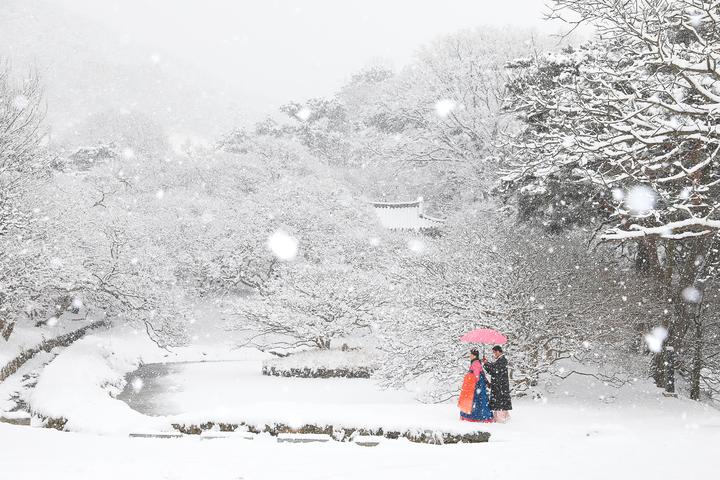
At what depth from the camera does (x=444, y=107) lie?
102 feet

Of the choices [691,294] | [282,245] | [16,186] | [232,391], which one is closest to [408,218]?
[282,245]

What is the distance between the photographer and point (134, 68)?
96.0 meters

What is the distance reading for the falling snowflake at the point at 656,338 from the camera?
1402cm

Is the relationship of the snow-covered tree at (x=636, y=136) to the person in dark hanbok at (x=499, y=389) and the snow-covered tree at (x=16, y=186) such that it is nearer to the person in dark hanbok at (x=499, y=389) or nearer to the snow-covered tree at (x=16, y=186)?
the person in dark hanbok at (x=499, y=389)

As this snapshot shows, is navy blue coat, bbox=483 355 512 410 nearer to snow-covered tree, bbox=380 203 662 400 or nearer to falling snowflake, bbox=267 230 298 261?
snow-covered tree, bbox=380 203 662 400

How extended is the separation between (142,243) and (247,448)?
21607 mm

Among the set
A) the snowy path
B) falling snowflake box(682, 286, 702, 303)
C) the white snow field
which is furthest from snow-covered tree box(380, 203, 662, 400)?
the snowy path

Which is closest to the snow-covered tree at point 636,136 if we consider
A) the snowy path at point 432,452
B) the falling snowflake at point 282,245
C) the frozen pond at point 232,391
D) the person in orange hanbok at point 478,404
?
the snowy path at point 432,452

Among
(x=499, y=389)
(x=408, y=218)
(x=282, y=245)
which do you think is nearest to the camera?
(x=499, y=389)

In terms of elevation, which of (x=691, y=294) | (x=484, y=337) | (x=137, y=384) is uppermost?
(x=691, y=294)

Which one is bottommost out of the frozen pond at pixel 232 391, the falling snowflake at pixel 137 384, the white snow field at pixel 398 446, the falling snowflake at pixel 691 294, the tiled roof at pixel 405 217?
the falling snowflake at pixel 137 384

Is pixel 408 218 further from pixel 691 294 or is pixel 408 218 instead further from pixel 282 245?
pixel 691 294

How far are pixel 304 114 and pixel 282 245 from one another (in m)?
23.3

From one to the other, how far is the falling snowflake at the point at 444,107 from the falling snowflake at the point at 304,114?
69.7 feet
